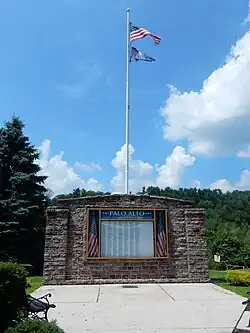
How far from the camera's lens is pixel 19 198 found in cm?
1886

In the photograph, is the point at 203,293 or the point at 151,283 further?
the point at 151,283

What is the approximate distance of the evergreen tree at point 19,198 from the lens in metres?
18.2

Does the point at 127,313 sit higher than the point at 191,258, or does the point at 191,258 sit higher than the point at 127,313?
the point at 191,258

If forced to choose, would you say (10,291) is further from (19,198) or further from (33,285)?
(19,198)

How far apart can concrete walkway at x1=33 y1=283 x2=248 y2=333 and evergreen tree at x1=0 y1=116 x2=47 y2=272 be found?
756 centimetres

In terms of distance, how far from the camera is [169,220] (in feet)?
44.2

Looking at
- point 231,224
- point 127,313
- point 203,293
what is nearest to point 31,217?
point 203,293

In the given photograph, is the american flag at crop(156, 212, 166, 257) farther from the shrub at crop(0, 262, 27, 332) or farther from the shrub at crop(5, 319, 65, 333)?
the shrub at crop(5, 319, 65, 333)

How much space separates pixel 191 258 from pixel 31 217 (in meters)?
8.67

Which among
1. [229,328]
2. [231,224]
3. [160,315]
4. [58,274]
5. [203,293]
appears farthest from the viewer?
[231,224]

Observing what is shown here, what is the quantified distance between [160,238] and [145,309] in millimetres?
5686

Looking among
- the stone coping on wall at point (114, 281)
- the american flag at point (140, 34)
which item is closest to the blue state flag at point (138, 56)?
the american flag at point (140, 34)

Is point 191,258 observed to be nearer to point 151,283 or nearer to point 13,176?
point 151,283

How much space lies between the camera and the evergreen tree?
18234 mm
